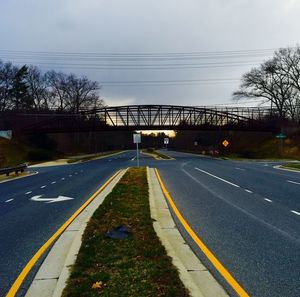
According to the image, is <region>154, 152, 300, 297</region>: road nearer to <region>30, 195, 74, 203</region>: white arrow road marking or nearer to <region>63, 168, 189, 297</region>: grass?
<region>63, 168, 189, 297</region>: grass

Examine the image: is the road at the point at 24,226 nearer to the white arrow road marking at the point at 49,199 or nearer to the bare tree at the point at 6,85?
the white arrow road marking at the point at 49,199

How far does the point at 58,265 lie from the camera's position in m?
6.58

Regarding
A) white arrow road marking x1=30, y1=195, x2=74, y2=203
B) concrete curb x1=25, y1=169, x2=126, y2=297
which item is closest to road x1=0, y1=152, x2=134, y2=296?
concrete curb x1=25, y1=169, x2=126, y2=297

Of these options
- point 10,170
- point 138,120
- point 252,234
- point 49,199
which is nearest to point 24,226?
point 252,234

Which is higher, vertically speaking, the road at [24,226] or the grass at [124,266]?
the grass at [124,266]

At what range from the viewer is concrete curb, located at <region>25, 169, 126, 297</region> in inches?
213

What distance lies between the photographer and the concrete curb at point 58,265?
5398 millimetres

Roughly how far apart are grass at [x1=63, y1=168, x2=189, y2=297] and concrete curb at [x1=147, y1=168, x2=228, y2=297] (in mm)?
128

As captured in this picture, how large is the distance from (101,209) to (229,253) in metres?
5.24

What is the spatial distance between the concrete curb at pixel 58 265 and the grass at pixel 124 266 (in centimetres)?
13

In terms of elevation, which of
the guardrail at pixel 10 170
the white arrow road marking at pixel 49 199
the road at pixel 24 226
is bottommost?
the guardrail at pixel 10 170

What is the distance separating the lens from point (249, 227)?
9.77 meters

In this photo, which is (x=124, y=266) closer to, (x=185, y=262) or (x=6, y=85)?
(x=185, y=262)

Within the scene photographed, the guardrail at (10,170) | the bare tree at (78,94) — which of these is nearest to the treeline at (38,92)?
the bare tree at (78,94)
